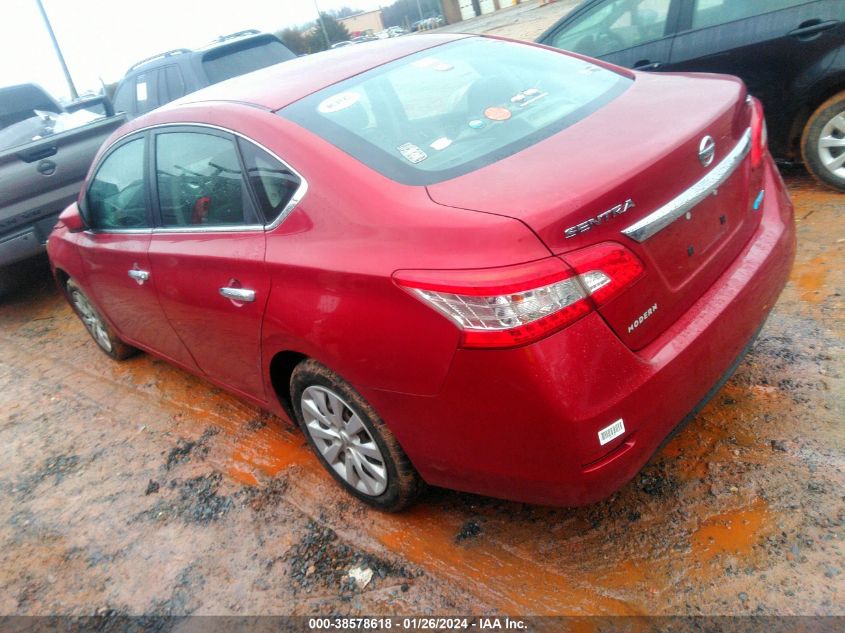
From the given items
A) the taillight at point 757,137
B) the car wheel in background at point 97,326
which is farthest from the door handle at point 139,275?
the taillight at point 757,137

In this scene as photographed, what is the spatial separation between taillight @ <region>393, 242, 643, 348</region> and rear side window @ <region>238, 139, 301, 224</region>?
0.82 m

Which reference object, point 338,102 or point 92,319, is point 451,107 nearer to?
point 338,102

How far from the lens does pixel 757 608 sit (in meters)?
1.97

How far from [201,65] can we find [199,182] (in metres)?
5.00

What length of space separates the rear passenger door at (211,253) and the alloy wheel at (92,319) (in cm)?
164

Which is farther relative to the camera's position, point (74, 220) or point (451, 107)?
point (74, 220)

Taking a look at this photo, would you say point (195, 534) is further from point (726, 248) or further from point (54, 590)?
point (726, 248)

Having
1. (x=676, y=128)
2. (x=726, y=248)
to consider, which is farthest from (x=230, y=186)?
(x=726, y=248)

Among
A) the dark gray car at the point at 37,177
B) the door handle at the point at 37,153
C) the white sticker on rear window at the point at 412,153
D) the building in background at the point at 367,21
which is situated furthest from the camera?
the building in background at the point at 367,21

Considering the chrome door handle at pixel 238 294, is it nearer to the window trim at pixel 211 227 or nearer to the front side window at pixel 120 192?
the window trim at pixel 211 227

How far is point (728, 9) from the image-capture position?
4391 millimetres

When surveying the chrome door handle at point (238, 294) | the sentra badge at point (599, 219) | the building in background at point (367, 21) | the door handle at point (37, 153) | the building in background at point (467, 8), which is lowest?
Result: the chrome door handle at point (238, 294)

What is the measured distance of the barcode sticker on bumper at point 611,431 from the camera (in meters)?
1.88

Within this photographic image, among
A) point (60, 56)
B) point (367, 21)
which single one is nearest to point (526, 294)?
point (60, 56)
